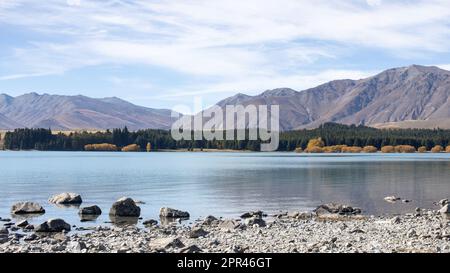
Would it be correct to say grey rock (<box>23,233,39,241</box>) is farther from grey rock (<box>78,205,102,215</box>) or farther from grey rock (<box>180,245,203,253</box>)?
grey rock (<box>78,205,102,215</box>)

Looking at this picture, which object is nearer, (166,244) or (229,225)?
(166,244)

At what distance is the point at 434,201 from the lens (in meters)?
59.0

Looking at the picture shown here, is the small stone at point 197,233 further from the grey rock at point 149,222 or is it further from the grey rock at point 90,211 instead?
the grey rock at point 90,211

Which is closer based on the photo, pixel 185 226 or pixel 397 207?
pixel 185 226

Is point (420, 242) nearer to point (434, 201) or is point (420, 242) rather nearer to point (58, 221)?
point (58, 221)

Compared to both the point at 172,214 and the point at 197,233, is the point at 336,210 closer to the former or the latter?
the point at 172,214

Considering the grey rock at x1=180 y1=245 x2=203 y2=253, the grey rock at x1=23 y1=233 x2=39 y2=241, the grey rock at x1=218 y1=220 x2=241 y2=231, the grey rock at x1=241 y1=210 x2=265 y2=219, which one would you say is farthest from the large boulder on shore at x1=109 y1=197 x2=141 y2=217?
the grey rock at x1=180 y1=245 x2=203 y2=253

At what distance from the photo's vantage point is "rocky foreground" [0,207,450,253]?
27234mm

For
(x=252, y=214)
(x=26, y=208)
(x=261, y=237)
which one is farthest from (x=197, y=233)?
(x=26, y=208)

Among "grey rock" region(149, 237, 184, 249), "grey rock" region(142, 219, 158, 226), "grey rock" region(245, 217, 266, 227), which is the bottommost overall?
"grey rock" region(142, 219, 158, 226)

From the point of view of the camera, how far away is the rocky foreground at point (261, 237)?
89.4ft

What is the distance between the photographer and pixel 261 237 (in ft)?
105
